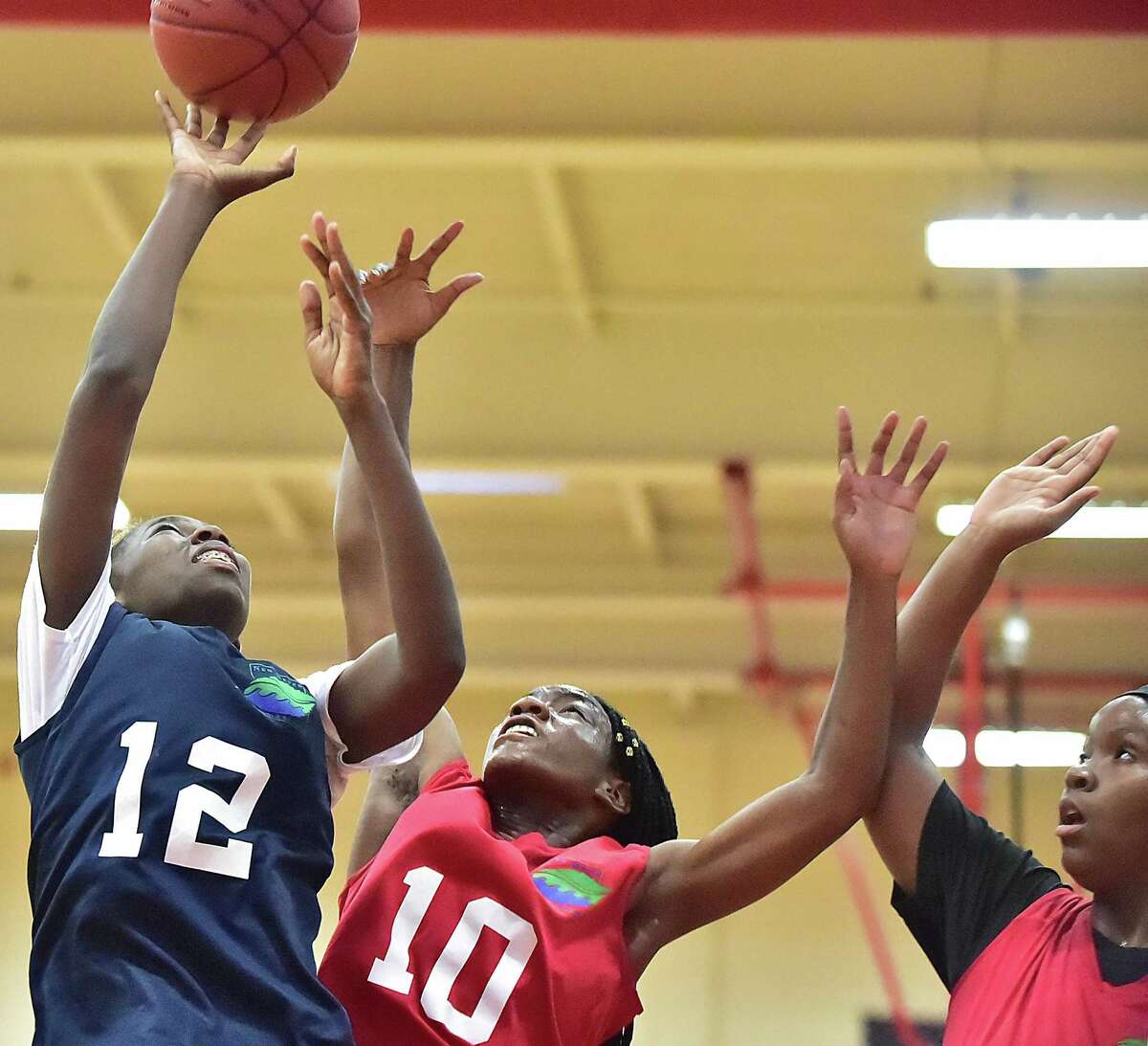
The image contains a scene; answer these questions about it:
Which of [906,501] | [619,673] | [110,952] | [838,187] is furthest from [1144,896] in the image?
[619,673]

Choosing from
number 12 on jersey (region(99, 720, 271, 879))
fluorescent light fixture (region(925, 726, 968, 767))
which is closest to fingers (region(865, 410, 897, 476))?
number 12 on jersey (region(99, 720, 271, 879))

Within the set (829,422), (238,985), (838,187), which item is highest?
(838,187)

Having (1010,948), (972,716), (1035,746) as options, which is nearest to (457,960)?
(1010,948)

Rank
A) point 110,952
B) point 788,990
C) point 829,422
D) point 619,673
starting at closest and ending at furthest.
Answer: point 110,952, point 829,422, point 619,673, point 788,990

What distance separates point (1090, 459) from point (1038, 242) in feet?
15.3

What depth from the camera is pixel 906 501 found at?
2.63 m

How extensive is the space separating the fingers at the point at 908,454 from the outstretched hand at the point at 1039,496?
13 centimetres

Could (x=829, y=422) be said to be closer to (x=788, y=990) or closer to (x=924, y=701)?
(x=788, y=990)

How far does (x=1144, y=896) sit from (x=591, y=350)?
688 centimetres

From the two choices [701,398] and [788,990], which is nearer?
[701,398]

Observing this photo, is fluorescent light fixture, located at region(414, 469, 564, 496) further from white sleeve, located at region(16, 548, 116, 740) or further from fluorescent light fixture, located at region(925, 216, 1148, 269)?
white sleeve, located at region(16, 548, 116, 740)

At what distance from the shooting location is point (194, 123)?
258cm

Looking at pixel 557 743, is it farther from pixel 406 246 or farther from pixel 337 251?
pixel 337 251

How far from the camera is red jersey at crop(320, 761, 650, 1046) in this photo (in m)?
2.51
